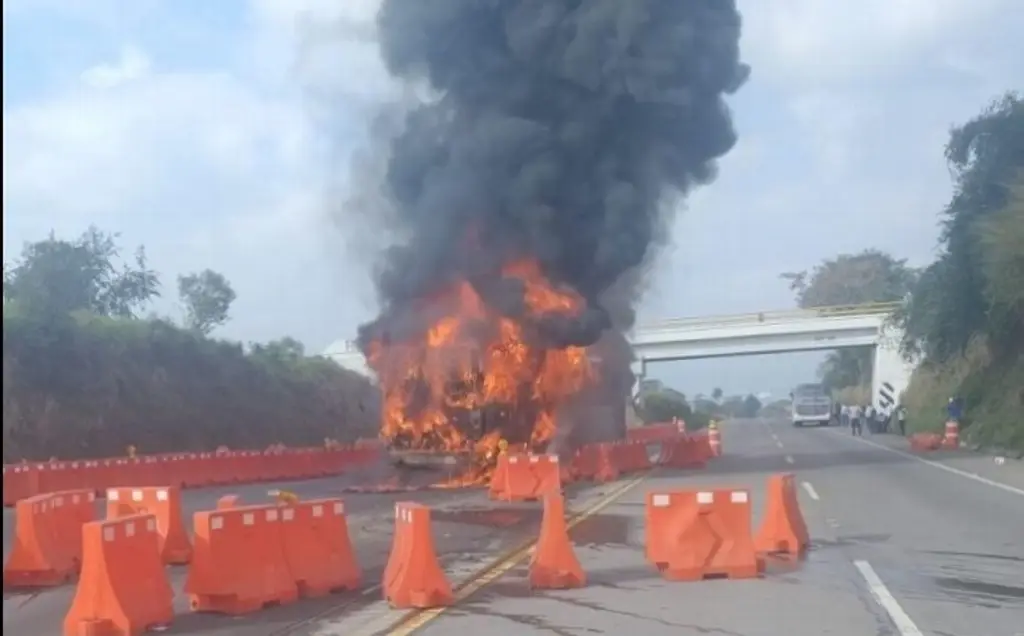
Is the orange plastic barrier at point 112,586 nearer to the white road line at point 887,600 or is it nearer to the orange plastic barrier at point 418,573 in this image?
the orange plastic barrier at point 418,573

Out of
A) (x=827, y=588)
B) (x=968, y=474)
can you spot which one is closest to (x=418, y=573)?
(x=827, y=588)

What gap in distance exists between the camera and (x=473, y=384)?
1023 inches

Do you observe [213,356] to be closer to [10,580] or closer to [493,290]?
[493,290]

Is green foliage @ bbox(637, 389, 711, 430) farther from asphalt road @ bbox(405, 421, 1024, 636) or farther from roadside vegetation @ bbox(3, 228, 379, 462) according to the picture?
asphalt road @ bbox(405, 421, 1024, 636)

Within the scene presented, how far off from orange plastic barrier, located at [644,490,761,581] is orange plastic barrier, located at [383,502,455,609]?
93.2 inches

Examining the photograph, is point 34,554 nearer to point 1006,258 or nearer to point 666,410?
point 1006,258

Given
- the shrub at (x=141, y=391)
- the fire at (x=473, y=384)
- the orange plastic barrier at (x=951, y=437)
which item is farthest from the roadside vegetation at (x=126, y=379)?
the orange plastic barrier at (x=951, y=437)

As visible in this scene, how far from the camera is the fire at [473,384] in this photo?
26.0m

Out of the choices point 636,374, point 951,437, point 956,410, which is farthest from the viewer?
point 636,374

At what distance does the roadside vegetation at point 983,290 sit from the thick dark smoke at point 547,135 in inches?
444

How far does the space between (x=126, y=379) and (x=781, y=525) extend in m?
25.7

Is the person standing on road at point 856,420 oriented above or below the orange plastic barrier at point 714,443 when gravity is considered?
above

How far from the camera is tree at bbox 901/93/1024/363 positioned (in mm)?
38281

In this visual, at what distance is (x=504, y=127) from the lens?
28266 mm
